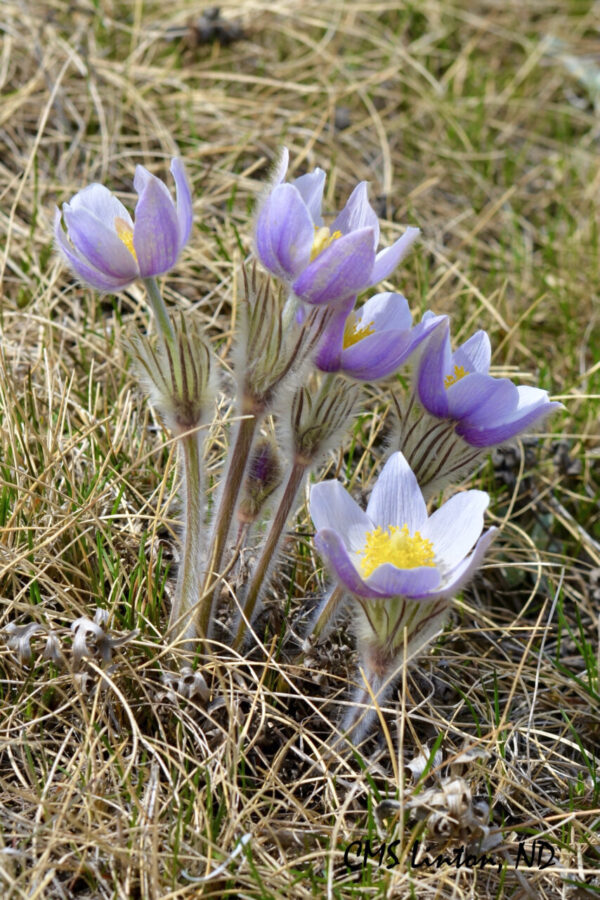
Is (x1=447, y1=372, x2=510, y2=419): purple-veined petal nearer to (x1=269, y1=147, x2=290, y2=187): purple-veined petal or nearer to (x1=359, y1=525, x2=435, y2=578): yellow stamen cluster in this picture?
(x1=359, y1=525, x2=435, y2=578): yellow stamen cluster

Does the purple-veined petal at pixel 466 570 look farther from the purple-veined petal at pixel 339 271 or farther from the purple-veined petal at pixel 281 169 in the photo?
the purple-veined petal at pixel 281 169

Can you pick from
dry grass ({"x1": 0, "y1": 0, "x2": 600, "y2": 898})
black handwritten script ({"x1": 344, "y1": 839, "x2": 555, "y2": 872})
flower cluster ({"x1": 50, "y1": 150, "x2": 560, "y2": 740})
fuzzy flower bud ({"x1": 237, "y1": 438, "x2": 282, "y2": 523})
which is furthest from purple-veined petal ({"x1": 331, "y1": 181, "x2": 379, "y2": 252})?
black handwritten script ({"x1": 344, "y1": 839, "x2": 555, "y2": 872})

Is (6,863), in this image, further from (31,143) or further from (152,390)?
(31,143)

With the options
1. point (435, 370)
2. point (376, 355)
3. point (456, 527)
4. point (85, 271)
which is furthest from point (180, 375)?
point (456, 527)

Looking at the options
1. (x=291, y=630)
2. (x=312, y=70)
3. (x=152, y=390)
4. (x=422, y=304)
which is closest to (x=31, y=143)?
(x=312, y=70)

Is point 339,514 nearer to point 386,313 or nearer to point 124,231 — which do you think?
point 386,313

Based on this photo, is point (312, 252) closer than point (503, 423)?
Yes

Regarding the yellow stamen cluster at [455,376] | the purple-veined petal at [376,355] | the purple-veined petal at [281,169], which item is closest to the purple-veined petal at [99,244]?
the purple-veined petal at [281,169]
